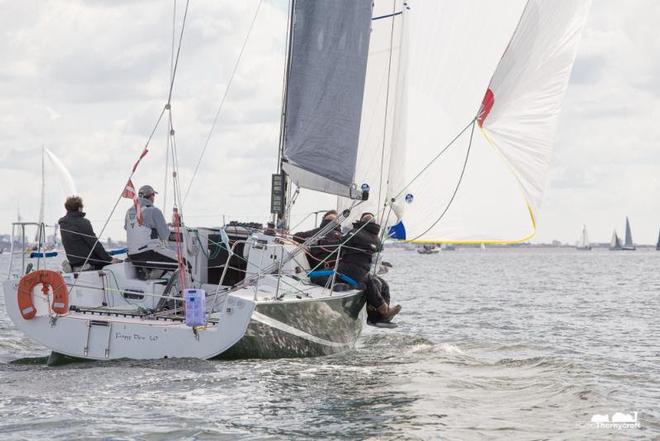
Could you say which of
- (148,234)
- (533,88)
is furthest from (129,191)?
(533,88)

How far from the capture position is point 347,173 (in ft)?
46.8

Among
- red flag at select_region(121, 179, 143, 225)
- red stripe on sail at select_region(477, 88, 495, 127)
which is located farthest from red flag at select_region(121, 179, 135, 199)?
red stripe on sail at select_region(477, 88, 495, 127)

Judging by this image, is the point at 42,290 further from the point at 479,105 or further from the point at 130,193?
the point at 479,105

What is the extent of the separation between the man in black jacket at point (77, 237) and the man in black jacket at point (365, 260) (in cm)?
301

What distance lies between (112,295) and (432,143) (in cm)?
473

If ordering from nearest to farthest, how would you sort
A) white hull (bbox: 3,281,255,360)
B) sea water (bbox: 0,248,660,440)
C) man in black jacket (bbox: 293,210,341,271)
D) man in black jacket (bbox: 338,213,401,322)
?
sea water (bbox: 0,248,660,440)
white hull (bbox: 3,281,255,360)
man in black jacket (bbox: 338,213,401,322)
man in black jacket (bbox: 293,210,341,271)

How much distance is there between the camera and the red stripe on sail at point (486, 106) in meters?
12.7

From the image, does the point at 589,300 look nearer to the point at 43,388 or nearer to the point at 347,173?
the point at 347,173

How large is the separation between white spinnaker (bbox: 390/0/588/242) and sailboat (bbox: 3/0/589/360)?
0.02m

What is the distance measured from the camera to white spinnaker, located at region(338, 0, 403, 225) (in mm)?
18042

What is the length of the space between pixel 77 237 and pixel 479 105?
5.40 meters

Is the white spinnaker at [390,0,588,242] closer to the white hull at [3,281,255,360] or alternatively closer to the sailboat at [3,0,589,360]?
the sailboat at [3,0,589,360]

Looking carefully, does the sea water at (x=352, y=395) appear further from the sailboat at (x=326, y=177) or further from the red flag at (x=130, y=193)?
the red flag at (x=130, y=193)

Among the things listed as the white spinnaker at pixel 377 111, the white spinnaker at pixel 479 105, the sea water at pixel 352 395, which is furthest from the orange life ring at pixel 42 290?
the white spinnaker at pixel 377 111
